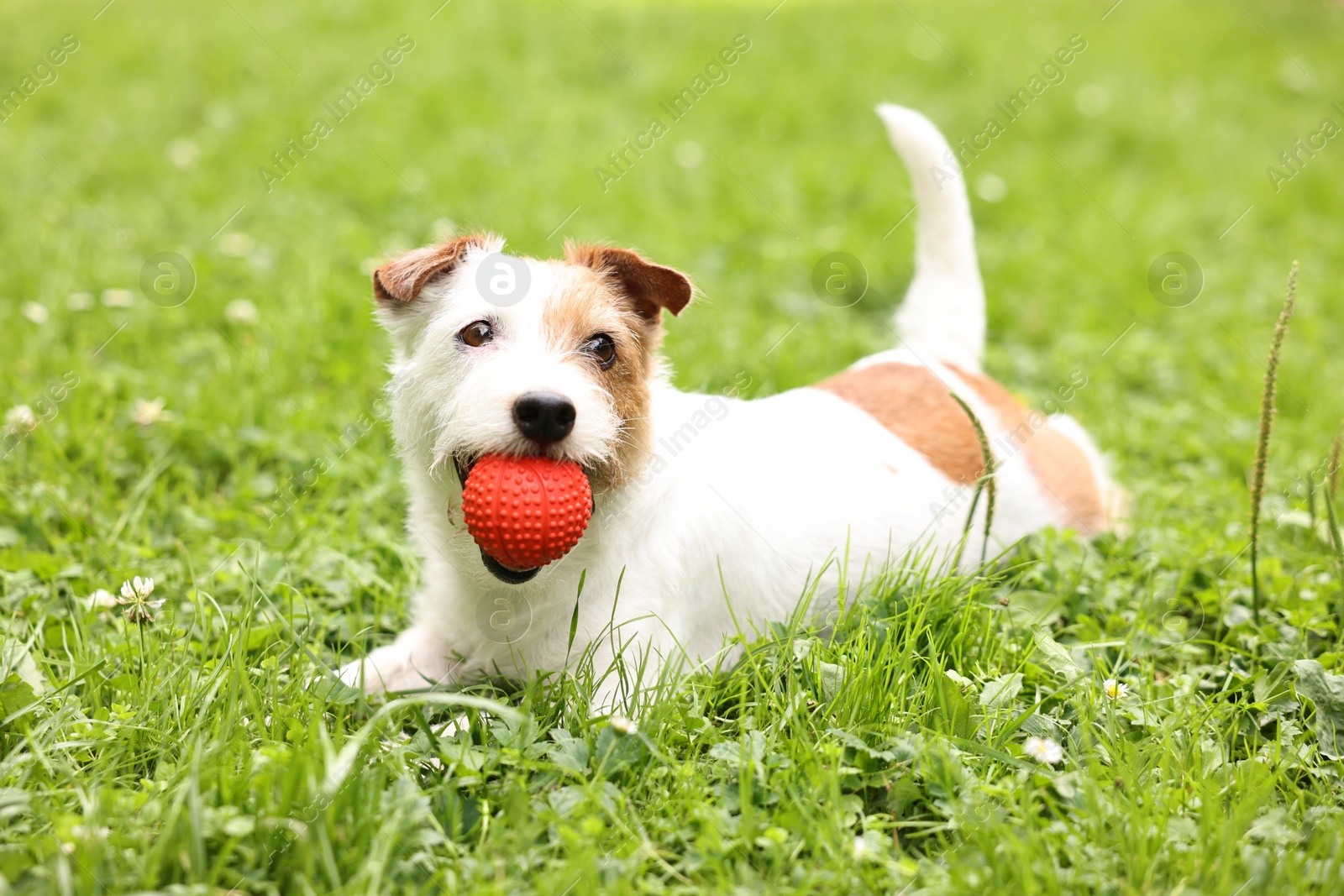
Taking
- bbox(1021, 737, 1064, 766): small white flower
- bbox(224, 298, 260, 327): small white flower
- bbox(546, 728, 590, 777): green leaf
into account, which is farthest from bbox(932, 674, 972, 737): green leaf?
bbox(224, 298, 260, 327): small white flower

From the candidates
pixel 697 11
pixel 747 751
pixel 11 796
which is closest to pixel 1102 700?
pixel 747 751

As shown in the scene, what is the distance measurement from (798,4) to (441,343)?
393 inches

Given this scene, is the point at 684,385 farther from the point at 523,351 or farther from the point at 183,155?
the point at 183,155

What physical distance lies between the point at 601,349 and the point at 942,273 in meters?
1.97

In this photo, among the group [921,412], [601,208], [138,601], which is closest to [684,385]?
[921,412]

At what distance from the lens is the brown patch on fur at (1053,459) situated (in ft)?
12.2

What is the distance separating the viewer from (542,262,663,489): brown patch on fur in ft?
8.65

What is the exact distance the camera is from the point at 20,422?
3754mm

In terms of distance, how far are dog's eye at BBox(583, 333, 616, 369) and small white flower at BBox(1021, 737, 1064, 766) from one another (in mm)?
1472

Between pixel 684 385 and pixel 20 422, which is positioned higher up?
pixel 684 385

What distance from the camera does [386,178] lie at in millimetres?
6652

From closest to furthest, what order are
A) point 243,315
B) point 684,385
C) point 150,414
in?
point 150,414
point 684,385
point 243,315

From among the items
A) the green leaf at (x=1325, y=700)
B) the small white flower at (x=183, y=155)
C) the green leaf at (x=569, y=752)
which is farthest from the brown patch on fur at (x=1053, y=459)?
the small white flower at (x=183, y=155)

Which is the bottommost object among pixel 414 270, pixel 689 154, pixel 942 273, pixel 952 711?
pixel 952 711
